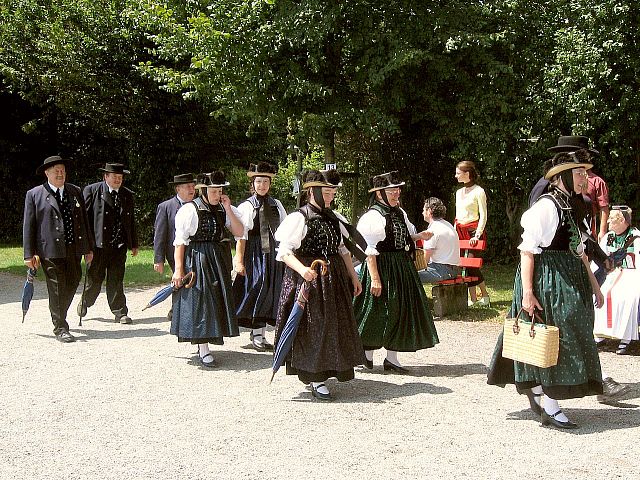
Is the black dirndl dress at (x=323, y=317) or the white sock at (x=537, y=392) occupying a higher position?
the black dirndl dress at (x=323, y=317)

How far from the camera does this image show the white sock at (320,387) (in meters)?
6.27

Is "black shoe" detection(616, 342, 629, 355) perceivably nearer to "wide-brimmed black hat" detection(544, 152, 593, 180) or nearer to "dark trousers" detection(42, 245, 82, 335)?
"wide-brimmed black hat" detection(544, 152, 593, 180)

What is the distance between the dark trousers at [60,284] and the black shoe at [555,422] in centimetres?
544

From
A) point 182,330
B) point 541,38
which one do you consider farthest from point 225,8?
point 182,330

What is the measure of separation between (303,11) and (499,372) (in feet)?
26.6

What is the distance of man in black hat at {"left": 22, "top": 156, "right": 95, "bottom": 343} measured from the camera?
882cm

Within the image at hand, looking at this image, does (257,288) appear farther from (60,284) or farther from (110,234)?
(110,234)

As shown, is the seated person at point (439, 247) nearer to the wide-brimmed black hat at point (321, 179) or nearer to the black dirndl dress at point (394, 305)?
the black dirndl dress at point (394, 305)

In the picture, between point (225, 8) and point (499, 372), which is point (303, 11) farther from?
point (499, 372)

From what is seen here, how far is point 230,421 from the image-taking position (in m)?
5.63

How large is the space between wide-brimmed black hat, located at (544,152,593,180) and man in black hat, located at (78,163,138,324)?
20.1 ft

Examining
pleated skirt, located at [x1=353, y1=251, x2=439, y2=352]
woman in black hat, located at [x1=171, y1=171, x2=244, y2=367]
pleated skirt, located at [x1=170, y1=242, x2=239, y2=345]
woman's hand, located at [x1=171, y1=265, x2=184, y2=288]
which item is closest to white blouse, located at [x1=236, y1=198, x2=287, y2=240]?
woman in black hat, located at [x1=171, y1=171, x2=244, y2=367]

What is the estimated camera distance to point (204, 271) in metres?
7.44

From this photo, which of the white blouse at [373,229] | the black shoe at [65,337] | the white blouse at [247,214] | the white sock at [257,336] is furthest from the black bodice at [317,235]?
the black shoe at [65,337]
